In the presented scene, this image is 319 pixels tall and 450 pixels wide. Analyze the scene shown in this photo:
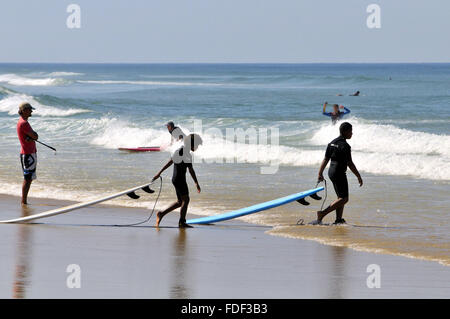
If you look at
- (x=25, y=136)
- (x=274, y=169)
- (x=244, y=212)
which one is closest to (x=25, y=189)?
(x=25, y=136)

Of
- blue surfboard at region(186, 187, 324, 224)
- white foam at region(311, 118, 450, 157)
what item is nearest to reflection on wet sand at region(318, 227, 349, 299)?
blue surfboard at region(186, 187, 324, 224)

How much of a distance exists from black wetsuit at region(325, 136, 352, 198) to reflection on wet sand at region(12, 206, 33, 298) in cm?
378

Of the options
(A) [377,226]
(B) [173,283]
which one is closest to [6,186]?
(A) [377,226]

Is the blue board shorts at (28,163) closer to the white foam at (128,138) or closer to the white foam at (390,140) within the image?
the white foam at (128,138)

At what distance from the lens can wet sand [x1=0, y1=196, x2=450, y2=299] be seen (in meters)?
6.43

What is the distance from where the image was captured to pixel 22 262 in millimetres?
7312

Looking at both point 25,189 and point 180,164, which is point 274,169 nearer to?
point 25,189

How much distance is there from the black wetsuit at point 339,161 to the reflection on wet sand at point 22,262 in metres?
3.78

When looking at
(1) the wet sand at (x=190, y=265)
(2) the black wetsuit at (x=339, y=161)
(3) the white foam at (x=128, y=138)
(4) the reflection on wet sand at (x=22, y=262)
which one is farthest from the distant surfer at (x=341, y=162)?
(3) the white foam at (x=128, y=138)

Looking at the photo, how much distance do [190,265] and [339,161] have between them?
3031mm

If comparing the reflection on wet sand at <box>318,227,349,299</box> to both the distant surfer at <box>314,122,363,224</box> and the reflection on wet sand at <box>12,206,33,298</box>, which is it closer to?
the distant surfer at <box>314,122,363,224</box>

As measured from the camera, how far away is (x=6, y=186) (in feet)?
44.8

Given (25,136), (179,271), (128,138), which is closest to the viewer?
(179,271)
